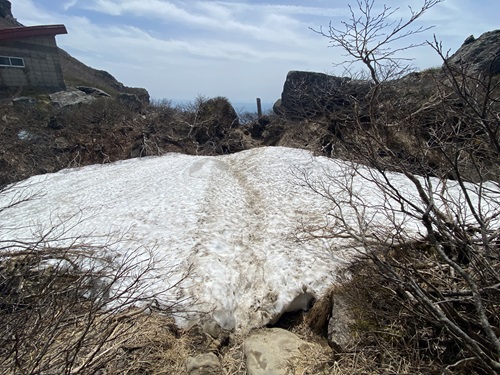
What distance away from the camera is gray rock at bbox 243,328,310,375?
4.02 m

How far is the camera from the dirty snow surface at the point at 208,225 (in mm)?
5520

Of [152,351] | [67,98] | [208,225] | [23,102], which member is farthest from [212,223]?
[67,98]

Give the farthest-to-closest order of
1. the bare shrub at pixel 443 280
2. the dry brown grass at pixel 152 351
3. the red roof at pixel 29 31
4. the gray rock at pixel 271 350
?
the red roof at pixel 29 31 < the gray rock at pixel 271 350 < the dry brown grass at pixel 152 351 < the bare shrub at pixel 443 280

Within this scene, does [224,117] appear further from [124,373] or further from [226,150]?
[124,373]

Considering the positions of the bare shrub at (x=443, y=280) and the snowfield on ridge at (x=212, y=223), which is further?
the snowfield on ridge at (x=212, y=223)

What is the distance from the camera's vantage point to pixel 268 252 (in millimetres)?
6855

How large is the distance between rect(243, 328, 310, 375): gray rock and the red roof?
30781mm

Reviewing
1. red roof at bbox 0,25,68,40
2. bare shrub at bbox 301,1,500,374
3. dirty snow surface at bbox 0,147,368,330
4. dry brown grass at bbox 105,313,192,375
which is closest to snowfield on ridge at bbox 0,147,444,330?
dirty snow surface at bbox 0,147,368,330

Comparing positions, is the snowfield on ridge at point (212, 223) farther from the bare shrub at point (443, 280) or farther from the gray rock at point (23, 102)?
the gray rock at point (23, 102)

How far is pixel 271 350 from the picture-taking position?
434cm

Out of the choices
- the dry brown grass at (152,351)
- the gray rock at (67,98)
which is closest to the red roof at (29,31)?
the gray rock at (67,98)

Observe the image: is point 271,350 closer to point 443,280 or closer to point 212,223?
point 443,280

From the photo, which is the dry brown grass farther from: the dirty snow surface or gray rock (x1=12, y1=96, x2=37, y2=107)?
gray rock (x1=12, y1=96, x2=37, y2=107)

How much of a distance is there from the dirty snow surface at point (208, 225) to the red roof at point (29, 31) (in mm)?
17939
